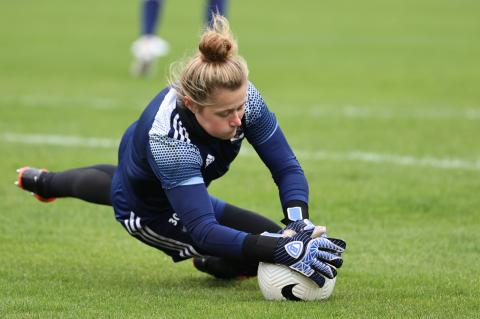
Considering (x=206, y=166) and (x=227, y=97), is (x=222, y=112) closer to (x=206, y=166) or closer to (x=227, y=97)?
(x=227, y=97)

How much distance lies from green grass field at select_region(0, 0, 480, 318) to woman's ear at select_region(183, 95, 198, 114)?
0.67 meters

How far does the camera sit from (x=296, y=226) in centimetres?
503

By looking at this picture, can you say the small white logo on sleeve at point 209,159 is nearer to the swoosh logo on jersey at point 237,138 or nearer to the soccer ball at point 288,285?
the swoosh logo on jersey at point 237,138

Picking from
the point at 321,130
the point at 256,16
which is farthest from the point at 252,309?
the point at 256,16

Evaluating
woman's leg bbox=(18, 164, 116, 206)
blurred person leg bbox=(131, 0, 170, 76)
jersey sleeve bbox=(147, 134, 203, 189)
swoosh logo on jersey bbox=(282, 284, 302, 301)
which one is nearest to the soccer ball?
swoosh logo on jersey bbox=(282, 284, 302, 301)

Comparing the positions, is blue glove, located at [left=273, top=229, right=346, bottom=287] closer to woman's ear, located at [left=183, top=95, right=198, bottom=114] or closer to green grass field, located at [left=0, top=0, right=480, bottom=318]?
green grass field, located at [left=0, top=0, right=480, bottom=318]

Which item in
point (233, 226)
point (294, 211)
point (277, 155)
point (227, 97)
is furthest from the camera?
point (233, 226)

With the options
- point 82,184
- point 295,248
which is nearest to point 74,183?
point 82,184

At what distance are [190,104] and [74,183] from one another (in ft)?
4.76

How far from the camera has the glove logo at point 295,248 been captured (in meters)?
4.87

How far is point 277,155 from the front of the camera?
538 centimetres

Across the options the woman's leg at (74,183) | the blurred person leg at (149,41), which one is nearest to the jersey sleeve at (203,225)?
the woman's leg at (74,183)

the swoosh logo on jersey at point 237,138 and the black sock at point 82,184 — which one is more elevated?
the swoosh logo on jersey at point 237,138

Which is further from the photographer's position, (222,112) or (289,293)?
(289,293)
